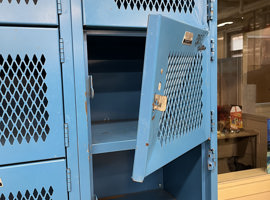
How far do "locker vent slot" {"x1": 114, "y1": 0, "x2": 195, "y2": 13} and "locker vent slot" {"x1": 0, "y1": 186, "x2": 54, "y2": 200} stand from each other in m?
0.76

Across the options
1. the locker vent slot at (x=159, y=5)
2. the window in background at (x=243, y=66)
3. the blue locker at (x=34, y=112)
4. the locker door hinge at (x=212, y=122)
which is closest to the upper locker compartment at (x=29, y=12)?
the blue locker at (x=34, y=112)

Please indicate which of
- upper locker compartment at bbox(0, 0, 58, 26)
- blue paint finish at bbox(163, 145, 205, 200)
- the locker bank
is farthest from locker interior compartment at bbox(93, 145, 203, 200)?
upper locker compartment at bbox(0, 0, 58, 26)

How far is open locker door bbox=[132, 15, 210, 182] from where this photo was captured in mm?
593

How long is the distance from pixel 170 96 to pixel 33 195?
627mm

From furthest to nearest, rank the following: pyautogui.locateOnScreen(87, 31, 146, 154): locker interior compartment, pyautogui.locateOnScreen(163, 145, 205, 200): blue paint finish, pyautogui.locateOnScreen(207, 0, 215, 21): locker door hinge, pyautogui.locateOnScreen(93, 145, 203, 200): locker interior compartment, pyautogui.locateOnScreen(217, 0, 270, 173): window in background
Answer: pyautogui.locateOnScreen(217, 0, 270, 173): window in background → pyautogui.locateOnScreen(93, 145, 203, 200): locker interior compartment → pyautogui.locateOnScreen(87, 31, 146, 154): locker interior compartment → pyautogui.locateOnScreen(163, 145, 205, 200): blue paint finish → pyautogui.locateOnScreen(207, 0, 215, 21): locker door hinge

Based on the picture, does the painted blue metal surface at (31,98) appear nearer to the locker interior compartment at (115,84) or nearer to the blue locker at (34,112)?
the blue locker at (34,112)

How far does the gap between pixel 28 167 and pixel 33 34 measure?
1.56ft

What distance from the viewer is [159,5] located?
968 mm

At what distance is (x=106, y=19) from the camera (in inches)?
34.7

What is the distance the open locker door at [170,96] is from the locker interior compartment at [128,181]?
45 centimetres

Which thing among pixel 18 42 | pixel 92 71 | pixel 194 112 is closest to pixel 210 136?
pixel 194 112

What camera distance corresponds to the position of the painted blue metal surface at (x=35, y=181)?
0.83 meters

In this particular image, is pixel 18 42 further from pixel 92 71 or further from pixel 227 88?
pixel 227 88

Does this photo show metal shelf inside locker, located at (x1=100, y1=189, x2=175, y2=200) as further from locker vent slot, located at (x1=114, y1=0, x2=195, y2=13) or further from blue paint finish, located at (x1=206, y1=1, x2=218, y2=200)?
locker vent slot, located at (x1=114, y1=0, x2=195, y2=13)
